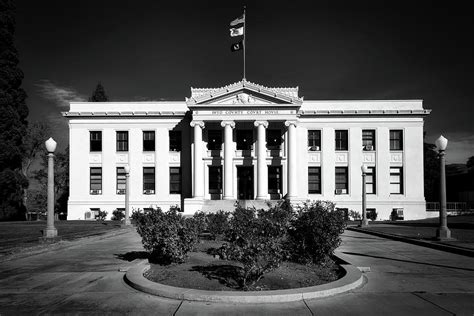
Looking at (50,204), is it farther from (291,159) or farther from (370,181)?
(370,181)

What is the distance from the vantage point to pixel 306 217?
11.3 m

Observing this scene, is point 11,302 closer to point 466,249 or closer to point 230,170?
point 466,249

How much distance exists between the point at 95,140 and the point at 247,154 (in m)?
17.5

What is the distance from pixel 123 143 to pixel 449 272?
38769 millimetres

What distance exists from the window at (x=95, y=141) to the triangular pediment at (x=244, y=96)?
12163 millimetres

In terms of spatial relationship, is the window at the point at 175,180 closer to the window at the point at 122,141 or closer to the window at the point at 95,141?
the window at the point at 122,141

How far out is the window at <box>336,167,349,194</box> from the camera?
4272 centimetres

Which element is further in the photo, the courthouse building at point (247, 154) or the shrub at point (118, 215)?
the courthouse building at point (247, 154)

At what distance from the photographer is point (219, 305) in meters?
7.20

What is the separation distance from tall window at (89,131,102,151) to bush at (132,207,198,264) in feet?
115

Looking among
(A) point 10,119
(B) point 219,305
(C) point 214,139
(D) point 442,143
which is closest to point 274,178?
(C) point 214,139

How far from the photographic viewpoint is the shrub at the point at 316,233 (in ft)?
35.5

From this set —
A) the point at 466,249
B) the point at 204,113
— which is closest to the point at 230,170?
the point at 204,113

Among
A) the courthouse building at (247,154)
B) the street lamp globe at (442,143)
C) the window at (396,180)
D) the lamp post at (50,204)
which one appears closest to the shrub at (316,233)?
the street lamp globe at (442,143)
